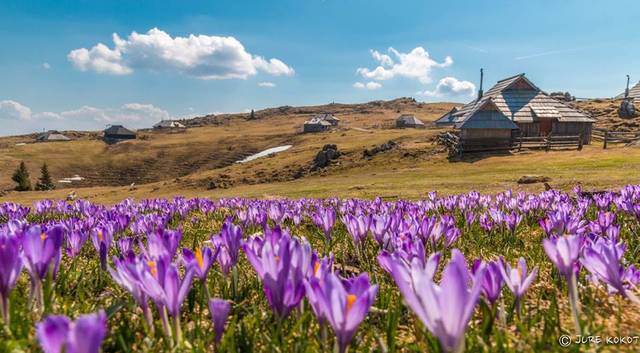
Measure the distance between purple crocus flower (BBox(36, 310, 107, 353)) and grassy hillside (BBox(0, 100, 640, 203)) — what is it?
1415cm

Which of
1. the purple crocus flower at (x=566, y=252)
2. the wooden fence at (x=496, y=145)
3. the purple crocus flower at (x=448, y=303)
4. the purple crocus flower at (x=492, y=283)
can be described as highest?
the purple crocus flower at (x=448, y=303)

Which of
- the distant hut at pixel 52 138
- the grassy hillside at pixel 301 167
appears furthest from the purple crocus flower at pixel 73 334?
the distant hut at pixel 52 138

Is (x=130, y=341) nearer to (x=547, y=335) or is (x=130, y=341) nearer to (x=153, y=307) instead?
(x=153, y=307)

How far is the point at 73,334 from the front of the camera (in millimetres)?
952

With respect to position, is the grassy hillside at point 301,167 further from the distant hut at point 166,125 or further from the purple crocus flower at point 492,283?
the distant hut at point 166,125

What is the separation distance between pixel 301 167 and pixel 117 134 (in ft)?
385

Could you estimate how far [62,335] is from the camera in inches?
38.0

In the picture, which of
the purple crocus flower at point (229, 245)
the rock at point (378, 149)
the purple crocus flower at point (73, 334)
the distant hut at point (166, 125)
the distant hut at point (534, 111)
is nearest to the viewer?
the purple crocus flower at point (73, 334)

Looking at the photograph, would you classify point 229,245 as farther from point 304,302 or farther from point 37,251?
point 37,251

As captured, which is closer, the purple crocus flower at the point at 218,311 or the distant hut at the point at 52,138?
the purple crocus flower at the point at 218,311

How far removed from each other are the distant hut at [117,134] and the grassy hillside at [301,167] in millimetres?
8650

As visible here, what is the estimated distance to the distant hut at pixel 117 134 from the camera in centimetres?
14449

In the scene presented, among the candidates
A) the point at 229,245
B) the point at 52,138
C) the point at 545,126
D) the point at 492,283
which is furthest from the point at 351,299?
the point at 52,138

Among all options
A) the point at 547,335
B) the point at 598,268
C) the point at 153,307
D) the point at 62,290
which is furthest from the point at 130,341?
the point at 598,268
